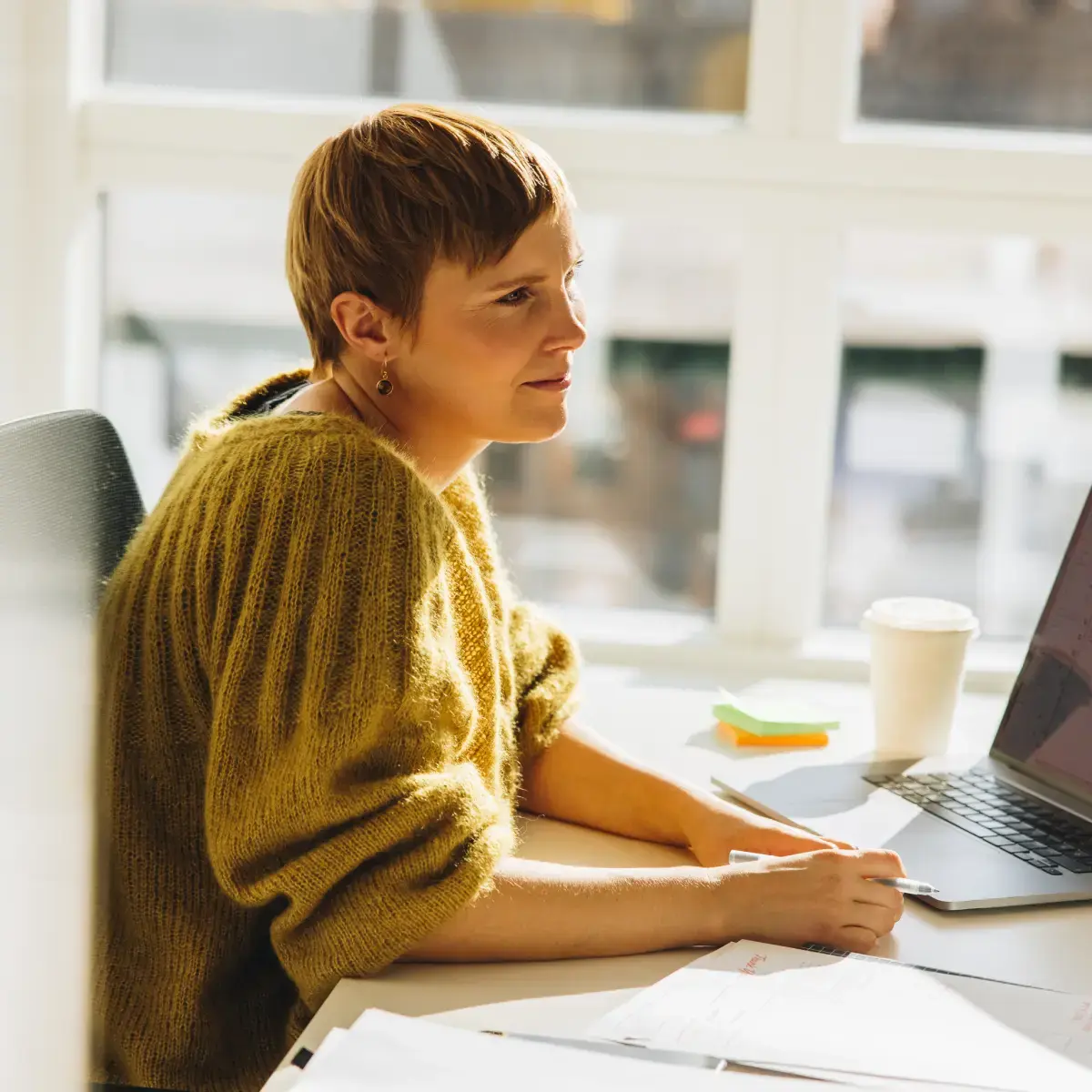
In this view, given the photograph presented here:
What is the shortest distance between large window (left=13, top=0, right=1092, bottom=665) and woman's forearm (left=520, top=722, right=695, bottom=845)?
68 centimetres

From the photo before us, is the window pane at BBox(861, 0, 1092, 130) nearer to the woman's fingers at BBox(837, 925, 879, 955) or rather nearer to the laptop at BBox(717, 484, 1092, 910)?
the laptop at BBox(717, 484, 1092, 910)

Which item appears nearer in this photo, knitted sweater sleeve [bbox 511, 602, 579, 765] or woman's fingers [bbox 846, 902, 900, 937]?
woman's fingers [bbox 846, 902, 900, 937]

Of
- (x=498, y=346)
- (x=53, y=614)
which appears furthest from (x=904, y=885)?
(x=53, y=614)

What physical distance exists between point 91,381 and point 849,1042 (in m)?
1.52

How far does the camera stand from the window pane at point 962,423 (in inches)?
77.0

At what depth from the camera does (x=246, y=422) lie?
3.57ft

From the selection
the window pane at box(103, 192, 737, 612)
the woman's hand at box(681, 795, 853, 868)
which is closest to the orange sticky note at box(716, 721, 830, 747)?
the woman's hand at box(681, 795, 853, 868)

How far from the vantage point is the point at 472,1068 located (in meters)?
0.80

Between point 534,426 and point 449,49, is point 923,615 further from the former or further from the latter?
point 449,49

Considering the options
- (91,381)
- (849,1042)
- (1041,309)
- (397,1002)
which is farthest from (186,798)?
(1041,309)

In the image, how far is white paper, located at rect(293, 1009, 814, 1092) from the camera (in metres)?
0.78

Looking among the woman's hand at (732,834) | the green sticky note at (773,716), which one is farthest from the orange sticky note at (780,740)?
the woman's hand at (732,834)

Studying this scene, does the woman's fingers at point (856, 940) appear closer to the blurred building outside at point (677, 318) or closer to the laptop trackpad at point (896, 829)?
the laptop trackpad at point (896, 829)

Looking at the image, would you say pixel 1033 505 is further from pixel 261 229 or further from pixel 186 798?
pixel 186 798
